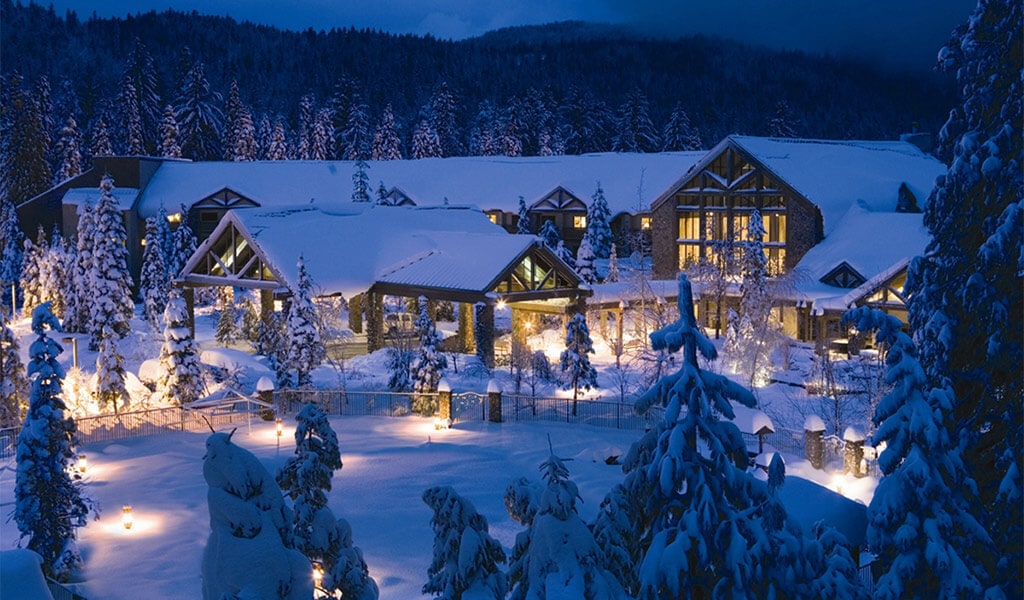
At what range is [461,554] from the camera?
9.55 metres

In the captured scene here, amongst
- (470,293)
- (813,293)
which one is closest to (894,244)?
(813,293)

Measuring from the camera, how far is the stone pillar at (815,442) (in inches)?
864

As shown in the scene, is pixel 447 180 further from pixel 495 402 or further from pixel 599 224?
pixel 495 402

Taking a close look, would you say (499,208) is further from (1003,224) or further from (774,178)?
(1003,224)

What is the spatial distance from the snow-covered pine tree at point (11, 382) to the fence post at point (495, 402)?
1321cm

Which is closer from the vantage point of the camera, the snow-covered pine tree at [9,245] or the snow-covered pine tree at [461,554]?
the snow-covered pine tree at [461,554]

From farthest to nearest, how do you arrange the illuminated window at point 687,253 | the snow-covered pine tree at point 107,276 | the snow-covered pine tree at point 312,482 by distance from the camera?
the illuminated window at point 687,253 < the snow-covered pine tree at point 107,276 < the snow-covered pine tree at point 312,482

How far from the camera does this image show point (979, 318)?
475 inches

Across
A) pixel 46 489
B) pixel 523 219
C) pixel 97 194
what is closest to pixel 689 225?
pixel 523 219

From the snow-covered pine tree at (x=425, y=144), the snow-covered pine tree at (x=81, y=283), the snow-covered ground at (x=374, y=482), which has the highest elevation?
the snow-covered pine tree at (x=425, y=144)

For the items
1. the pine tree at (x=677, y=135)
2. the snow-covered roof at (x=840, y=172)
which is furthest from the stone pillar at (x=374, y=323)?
the pine tree at (x=677, y=135)

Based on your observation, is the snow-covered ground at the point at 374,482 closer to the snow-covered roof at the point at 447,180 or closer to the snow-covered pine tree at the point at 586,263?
the snow-covered pine tree at the point at 586,263

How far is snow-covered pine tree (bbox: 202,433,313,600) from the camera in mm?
9281

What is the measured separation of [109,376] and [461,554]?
2268 cm
